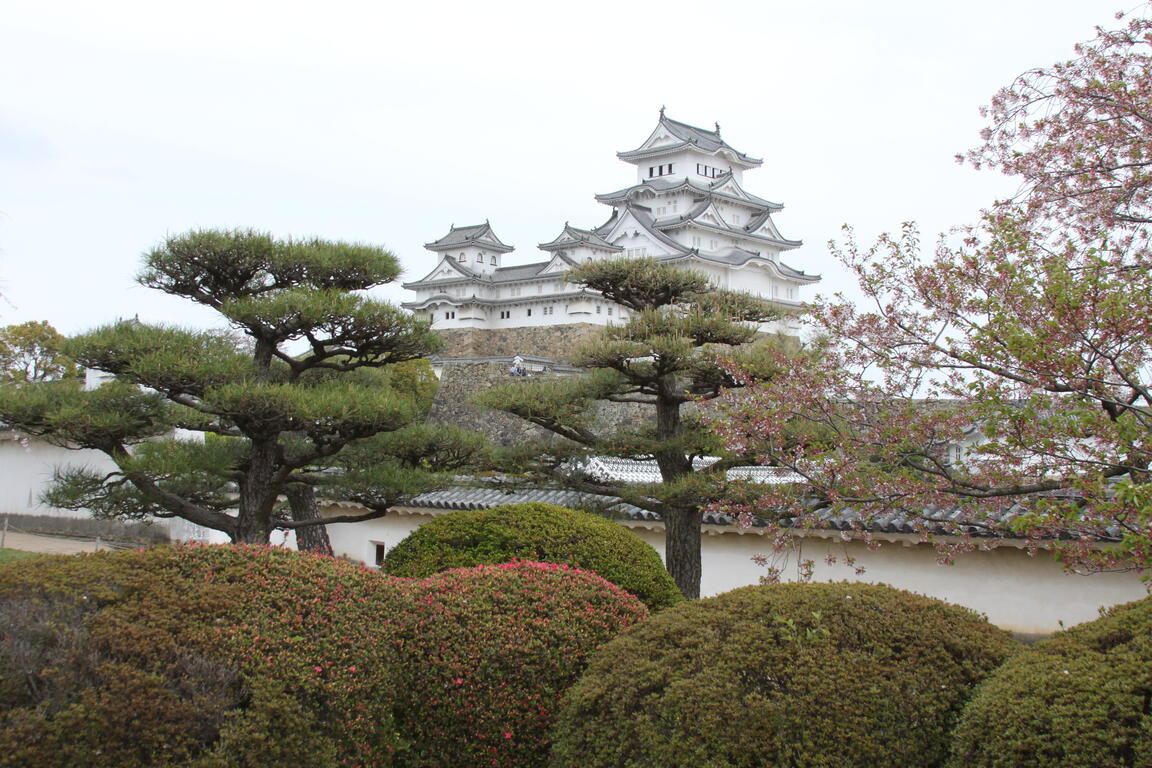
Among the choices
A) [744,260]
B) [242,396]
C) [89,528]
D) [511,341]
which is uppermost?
[744,260]

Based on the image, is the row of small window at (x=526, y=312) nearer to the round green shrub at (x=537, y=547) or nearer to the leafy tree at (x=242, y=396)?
the leafy tree at (x=242, y=396)

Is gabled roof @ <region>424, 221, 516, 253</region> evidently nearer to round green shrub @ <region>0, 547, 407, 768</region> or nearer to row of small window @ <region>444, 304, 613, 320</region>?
row of small window @ <region>444, 304, 613, 320</region>

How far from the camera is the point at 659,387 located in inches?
332

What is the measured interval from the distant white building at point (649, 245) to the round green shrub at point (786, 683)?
29.9 metres

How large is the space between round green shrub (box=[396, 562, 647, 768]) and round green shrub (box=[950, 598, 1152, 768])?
163cm

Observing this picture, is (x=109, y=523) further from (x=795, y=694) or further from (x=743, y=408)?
(x=795, y=694)

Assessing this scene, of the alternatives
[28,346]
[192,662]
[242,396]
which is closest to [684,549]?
[242,396]

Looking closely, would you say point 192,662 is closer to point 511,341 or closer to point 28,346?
point 28,346

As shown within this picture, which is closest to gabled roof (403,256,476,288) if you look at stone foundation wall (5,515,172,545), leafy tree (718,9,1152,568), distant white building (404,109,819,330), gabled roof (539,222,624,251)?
distant white building (404,109,819,330)

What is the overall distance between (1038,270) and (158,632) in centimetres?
397

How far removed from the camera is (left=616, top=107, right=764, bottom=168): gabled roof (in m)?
37.6

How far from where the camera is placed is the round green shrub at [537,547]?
559cm

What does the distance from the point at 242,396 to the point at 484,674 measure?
11.9 feet

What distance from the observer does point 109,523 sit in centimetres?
1531
